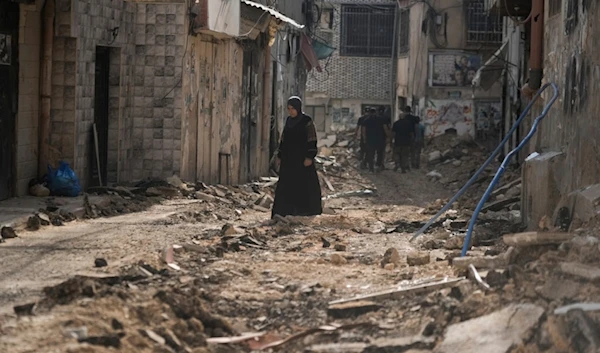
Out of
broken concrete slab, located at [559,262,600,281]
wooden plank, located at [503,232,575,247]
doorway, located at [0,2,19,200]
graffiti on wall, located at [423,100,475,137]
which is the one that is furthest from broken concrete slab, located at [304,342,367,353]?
graffiti on wall, located at [423,100,475,137]

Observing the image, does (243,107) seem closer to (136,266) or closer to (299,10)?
(299,10)

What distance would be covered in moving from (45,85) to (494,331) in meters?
9.28

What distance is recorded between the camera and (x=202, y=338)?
650 centimetres

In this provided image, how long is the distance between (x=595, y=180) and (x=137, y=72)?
8847 mm

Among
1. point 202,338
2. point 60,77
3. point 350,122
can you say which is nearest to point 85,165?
point 60,77

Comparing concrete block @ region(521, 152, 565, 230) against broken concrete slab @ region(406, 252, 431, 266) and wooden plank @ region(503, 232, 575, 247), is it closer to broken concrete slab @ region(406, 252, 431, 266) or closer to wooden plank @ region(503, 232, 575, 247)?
broken concrete slab @ region(406, 252, 431, 266)

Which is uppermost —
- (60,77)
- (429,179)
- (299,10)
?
(299,10)

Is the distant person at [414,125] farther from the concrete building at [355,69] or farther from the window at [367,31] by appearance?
the window at [367,31]

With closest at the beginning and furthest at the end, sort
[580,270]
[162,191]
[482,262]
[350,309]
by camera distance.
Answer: [580,270], [350,309], [482,262], [162,191]

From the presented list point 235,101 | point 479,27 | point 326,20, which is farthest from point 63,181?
point 326,20

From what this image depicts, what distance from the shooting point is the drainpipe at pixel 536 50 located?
1493 centimetres

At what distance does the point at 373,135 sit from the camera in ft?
93.1

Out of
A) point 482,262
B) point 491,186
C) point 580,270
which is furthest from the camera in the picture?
point 491,186

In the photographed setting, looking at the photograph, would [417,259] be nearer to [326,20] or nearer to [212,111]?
[212,111]
